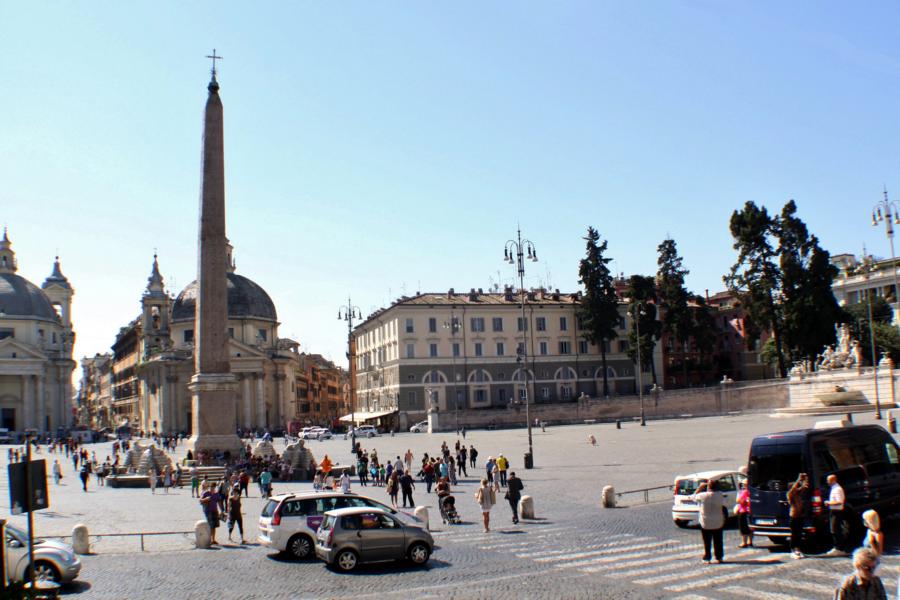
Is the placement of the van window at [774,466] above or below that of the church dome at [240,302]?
below

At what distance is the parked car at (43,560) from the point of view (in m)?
12.8

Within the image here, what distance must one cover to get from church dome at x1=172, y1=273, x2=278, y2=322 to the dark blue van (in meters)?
73.2

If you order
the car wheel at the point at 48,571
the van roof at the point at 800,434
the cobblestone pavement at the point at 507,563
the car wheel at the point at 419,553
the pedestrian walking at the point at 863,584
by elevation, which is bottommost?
the cobblestone pavement at the point at 507,563

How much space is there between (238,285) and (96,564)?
7230 cm

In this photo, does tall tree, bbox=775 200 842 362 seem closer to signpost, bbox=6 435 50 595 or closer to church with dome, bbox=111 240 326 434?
church with dome, bbox=111 240 326 434

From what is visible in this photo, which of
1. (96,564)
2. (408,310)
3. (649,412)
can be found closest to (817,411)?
(649,412)

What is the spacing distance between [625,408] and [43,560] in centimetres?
5875

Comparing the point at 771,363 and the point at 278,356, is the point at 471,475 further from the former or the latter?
the point at 278,356

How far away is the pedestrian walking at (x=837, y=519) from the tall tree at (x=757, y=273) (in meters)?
52.0

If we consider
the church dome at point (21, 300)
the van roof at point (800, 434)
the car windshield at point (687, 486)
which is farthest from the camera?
the church dome at point (21, 300)

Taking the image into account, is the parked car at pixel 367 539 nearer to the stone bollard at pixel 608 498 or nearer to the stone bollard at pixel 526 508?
the stone bollard at pixel 526 508

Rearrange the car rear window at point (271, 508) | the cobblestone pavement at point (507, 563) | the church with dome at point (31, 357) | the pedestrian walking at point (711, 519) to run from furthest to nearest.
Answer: the church with dome at point (31, 357)
the car rear window at point (271, 508)
the pedestrian walking at point (711, 519)
the cobblestone pavement at point (507, 563)

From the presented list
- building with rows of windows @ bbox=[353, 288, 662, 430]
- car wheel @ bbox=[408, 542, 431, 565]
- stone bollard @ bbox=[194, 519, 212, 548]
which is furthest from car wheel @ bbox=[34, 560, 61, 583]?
building with rows of windows @ bbox=[353, 288, 662, 430]

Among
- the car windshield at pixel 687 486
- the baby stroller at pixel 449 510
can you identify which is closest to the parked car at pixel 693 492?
the car windshield at pixel 687 486
